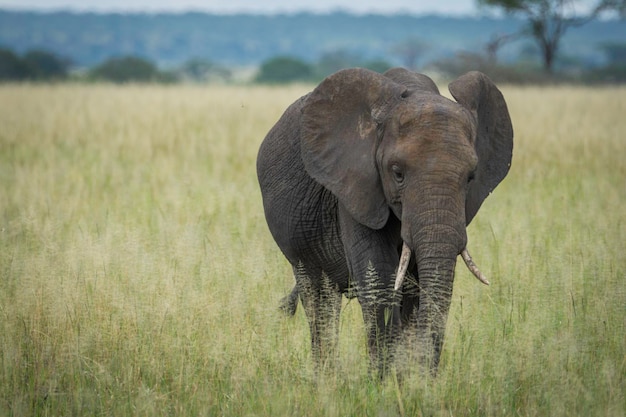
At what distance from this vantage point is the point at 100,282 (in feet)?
20.9

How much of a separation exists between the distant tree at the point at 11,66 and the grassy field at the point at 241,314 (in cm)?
4930

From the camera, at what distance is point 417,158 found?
4.68 m

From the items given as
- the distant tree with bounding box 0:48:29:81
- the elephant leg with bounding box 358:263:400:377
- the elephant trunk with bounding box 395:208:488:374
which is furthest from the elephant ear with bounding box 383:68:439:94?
the distant tree with bounding box 0:48:29:81

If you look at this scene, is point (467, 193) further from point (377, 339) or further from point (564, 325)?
point (564, 325)

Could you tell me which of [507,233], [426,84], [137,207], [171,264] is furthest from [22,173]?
[426,84]

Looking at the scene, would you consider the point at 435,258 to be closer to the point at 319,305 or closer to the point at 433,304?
the point at 433,304

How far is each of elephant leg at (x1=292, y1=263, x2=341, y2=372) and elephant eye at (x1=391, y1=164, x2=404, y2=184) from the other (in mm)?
1050

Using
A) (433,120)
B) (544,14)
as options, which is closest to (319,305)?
(433,120)

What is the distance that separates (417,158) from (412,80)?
67 cm

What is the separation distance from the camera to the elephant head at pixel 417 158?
461 cm

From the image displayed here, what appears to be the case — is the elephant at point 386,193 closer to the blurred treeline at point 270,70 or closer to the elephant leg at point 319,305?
the elephant leg at point 319,305

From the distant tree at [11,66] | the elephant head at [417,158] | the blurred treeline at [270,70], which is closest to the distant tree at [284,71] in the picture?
the blurred treeline at [270,70]

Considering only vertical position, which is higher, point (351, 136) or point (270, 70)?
point (270, 70)

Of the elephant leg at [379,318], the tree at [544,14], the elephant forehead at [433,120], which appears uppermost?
the tree at [544,14]
